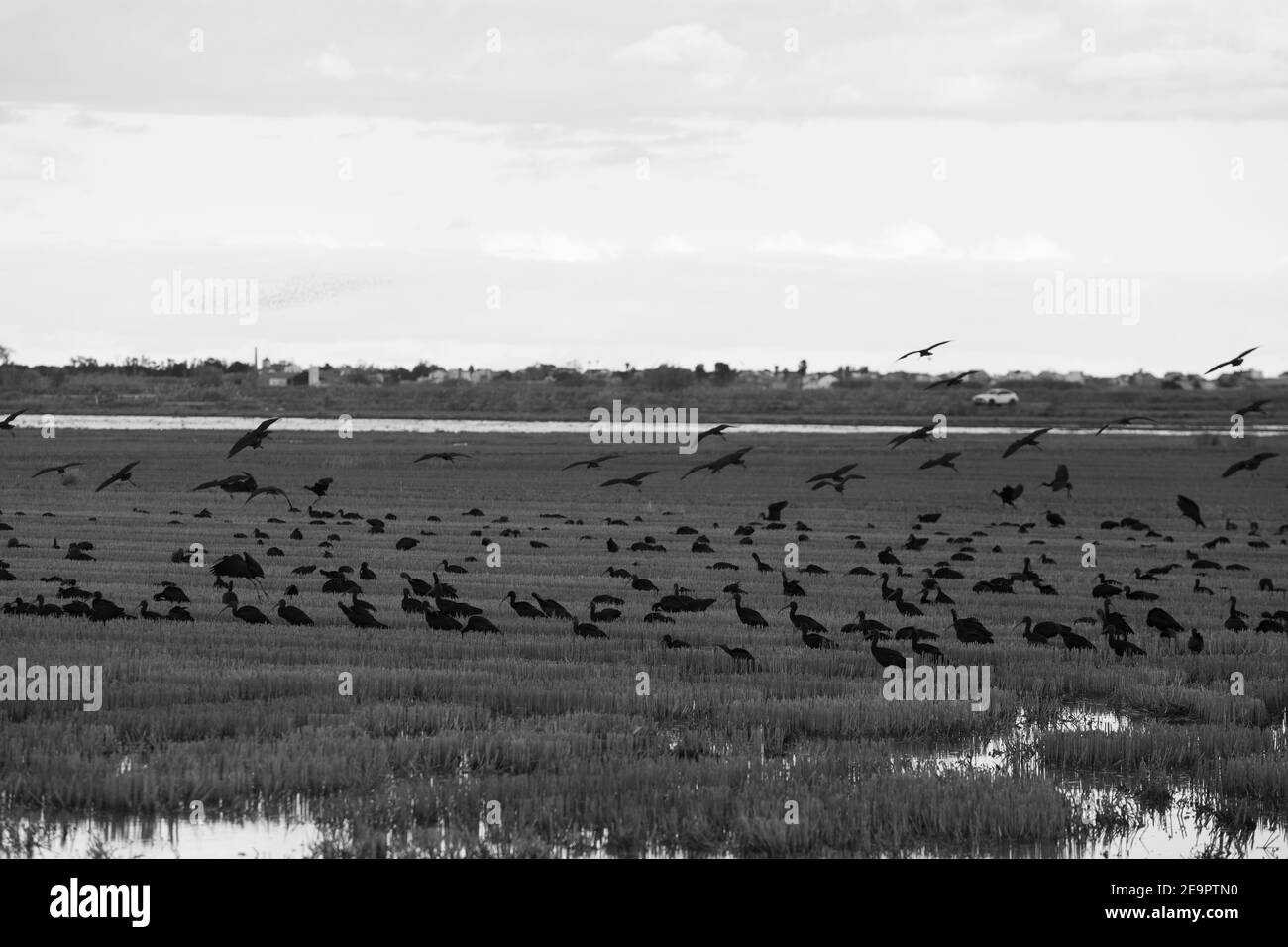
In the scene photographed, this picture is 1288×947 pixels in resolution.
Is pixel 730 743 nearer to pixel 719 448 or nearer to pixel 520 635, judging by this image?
pixel 520 635

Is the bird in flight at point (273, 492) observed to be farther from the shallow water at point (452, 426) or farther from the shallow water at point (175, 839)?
the shallow water at point (452, 426)

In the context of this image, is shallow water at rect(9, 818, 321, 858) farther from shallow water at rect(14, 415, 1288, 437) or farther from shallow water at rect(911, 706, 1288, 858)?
shallow water at rect(14, 415, 1288, 437)

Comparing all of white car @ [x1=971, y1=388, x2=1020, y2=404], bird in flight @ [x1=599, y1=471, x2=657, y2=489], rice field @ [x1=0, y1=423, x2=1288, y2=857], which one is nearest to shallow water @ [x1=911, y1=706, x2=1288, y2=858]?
rice field @ [x1=0, y1=423, x2=1288, y2=857]

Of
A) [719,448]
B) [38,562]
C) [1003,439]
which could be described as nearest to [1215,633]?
[38,562]

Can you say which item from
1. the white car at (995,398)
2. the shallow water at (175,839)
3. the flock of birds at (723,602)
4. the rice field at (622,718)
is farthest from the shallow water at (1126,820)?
the white car at (995,398)

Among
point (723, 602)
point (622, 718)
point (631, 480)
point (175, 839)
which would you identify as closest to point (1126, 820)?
point (622, 718)

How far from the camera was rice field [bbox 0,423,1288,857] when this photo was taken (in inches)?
321

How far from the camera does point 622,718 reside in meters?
10.6

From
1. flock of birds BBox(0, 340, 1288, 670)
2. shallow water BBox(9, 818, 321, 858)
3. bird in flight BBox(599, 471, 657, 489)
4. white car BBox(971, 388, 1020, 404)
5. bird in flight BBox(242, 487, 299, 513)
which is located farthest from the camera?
white car BBox(971, 388, 1020, 404)

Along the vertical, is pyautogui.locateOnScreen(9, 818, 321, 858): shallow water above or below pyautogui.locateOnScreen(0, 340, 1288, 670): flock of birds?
below

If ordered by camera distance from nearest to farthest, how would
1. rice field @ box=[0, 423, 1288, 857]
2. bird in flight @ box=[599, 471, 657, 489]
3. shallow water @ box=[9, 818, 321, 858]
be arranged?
shallow water @ box=[9, 818, 321, 858]
rice field @ box=[0, 423, 1288, 857]
bird in flight @ box=[599, 471, 657, 489]

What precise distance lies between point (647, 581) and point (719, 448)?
42.5 metres

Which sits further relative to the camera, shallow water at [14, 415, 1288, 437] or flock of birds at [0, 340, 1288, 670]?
shallow water at [14, 415, 1288, 437]
